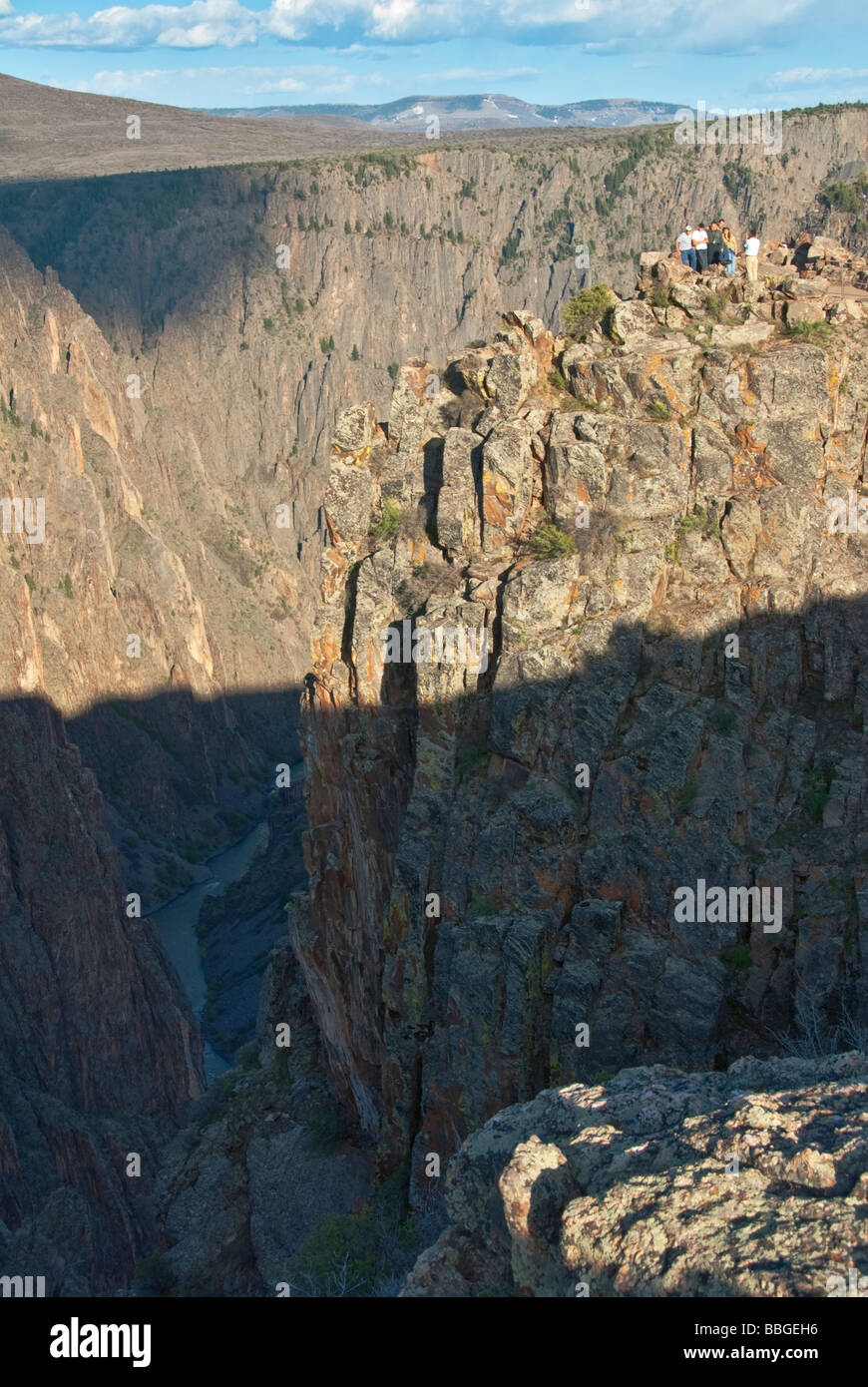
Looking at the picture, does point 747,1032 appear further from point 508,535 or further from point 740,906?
point 508,535

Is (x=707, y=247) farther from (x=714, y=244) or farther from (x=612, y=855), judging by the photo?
(x=612, y=855)

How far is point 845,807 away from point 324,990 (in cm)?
1443

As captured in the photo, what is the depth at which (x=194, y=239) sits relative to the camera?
150 metres

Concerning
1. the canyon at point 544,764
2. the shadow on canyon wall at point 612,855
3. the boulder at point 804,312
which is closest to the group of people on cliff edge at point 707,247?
the canyon at point 544,764

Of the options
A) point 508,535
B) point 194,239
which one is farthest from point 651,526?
point 194,239

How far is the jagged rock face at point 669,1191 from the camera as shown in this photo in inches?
491

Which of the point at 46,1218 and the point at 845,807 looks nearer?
the point at 845,807

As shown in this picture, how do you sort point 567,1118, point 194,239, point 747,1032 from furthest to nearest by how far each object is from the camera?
point 194,239 < point 747,1032 < point 567,1118

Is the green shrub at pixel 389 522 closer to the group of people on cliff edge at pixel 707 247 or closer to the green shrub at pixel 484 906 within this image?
the green shrub at pixel 484 906

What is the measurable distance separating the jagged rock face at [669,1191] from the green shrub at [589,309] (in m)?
15.8

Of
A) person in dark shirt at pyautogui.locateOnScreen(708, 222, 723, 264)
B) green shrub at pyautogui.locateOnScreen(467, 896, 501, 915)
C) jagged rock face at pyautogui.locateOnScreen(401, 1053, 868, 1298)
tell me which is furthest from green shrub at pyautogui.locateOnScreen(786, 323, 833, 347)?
jagged rock face at pyautogui.locateOnScreen(401, 1053, 868, 1298)

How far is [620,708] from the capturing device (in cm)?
2361

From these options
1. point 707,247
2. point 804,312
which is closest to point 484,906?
point 804,312

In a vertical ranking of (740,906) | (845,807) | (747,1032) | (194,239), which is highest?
(194,239)
